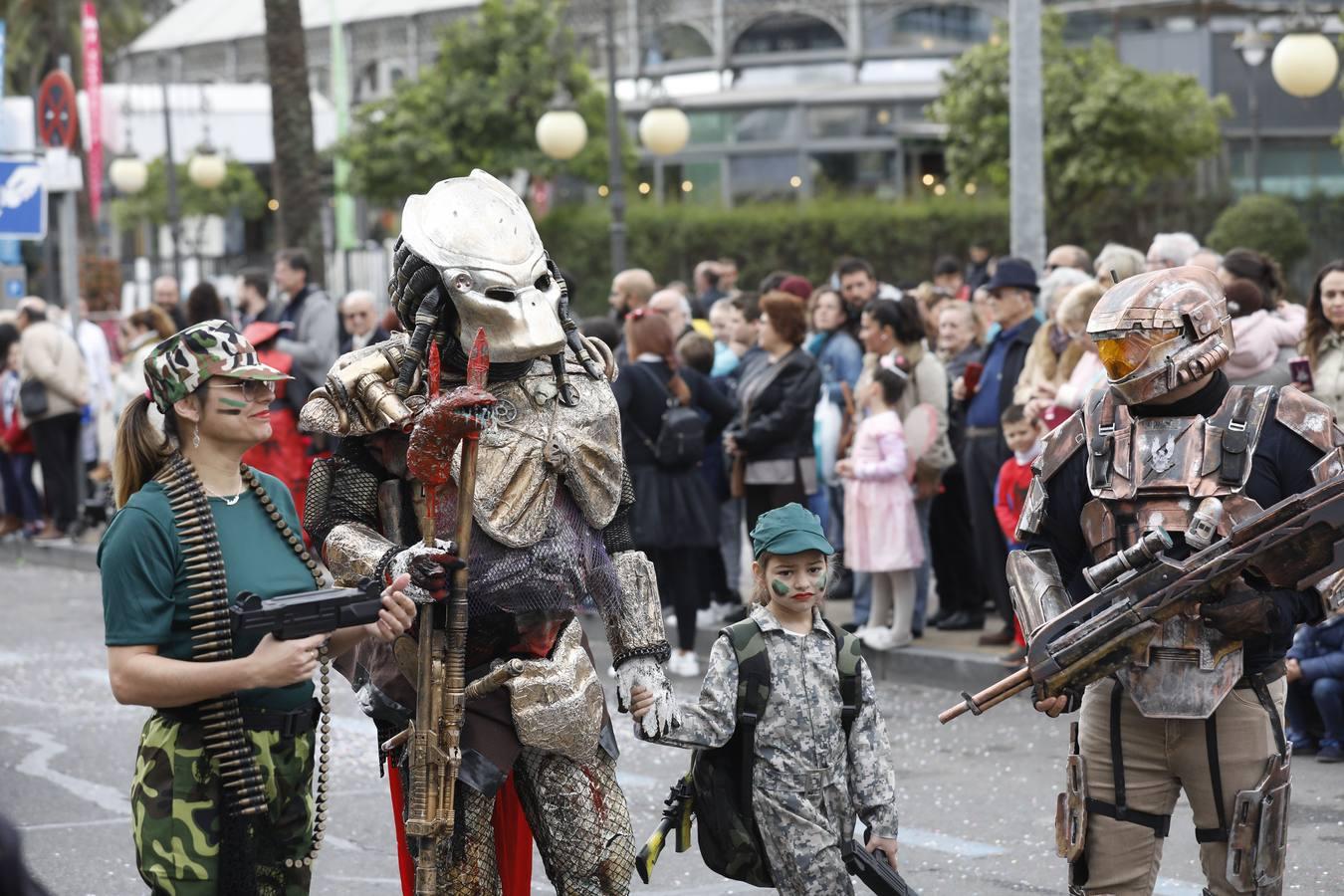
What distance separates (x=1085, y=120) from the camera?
2575cm

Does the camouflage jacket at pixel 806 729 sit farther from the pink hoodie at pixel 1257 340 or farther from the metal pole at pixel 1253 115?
the metal pole at pixel 1253 115

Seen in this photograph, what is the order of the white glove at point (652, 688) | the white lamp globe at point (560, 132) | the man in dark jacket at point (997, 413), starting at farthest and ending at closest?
the white lamp globe at point (560, 132) → the man in dark jacket at point (997, 413) → the white glove at point (652, 688)

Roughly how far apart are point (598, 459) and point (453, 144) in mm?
23085

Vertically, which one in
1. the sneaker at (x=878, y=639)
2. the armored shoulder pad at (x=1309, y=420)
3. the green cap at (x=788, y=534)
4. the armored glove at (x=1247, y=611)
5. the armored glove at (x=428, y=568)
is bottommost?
the sneaker at (x=878, y=639)

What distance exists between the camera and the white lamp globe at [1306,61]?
56.4ft

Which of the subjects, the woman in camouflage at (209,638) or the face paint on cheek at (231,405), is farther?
the face paint on cheek at (231,405)

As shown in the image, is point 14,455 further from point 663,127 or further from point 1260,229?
point 1260,229

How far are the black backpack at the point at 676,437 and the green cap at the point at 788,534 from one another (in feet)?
15.2

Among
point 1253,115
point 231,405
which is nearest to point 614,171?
point 1253,115

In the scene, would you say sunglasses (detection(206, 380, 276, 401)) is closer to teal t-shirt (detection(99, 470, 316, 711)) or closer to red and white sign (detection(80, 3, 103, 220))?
teal t-shirt (detection(99, 470, 316, 711))

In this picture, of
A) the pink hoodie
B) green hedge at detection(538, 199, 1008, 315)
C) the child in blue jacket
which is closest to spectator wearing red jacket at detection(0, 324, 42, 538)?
the pink hoodie

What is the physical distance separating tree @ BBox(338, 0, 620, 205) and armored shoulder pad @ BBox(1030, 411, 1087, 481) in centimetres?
2266

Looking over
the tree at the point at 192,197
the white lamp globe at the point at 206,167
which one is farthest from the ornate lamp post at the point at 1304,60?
the tree at the point at 192,197

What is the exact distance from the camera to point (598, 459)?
180 inches
